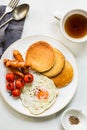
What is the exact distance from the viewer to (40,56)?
Result: 1.63 metres

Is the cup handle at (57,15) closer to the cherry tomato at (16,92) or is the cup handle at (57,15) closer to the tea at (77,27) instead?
the tea at (77,27)

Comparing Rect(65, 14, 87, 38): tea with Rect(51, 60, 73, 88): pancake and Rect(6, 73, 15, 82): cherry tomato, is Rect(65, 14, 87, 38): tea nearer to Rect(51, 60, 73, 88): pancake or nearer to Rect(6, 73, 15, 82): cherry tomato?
Rect(51, 60, 73, 88): pancake

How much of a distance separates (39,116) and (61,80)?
145mm

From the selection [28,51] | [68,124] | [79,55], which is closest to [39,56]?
[28,51]

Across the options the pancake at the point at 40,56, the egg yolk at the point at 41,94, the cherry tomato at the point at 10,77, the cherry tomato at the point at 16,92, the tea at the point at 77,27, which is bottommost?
the cherry tomato at the point at 16,92

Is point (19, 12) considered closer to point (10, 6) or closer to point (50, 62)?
point (10, 6)

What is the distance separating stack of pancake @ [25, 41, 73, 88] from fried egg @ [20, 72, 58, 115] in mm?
21

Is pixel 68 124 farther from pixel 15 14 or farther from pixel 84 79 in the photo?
pixel 15 14

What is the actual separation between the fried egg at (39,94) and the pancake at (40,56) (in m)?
0.03

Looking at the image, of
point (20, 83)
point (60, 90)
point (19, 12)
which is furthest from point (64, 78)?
point (19, 12)

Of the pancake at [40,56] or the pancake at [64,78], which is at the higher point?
the pancake at [40,56]

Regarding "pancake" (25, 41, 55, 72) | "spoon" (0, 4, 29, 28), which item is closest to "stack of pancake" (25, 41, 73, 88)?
"pancake" (25, 41, 55, 72)

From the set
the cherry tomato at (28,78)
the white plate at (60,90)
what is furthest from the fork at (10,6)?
the cherry tomato at (28,78)

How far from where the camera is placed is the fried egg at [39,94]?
63.7 inches
